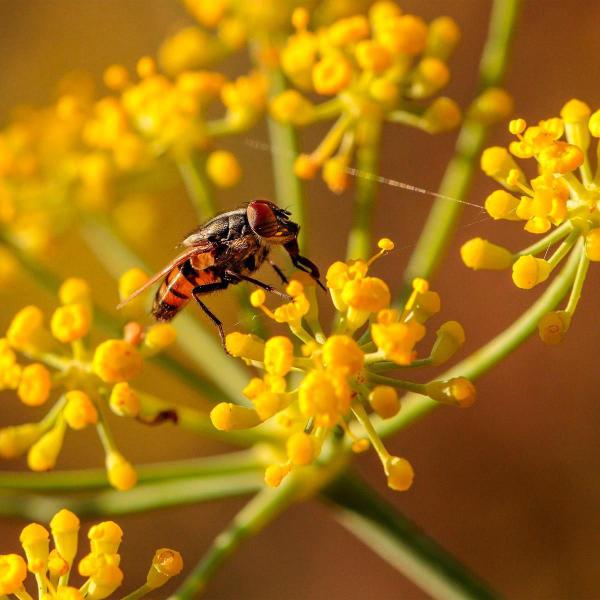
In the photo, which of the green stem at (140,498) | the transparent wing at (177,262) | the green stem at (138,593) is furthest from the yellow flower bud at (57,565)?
the transparent wing at (177,262)

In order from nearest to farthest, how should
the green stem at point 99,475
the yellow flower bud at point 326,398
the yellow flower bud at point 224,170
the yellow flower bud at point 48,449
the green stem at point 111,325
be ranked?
the yellow flower bud at point 326,398, the yellow flower bud at point 48,449, the green stem at point 99,475, the green stem at point 111,325, the yellow flower bud at point 224,170

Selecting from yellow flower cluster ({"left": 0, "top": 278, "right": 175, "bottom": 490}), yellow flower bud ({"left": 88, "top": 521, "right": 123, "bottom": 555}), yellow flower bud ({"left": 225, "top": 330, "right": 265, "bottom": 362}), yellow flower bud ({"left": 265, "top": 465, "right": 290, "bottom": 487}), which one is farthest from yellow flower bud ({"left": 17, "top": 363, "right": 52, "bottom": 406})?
yellow flower bud ({"left": 265, "top": 465, "right": 290, "bottom": 487})

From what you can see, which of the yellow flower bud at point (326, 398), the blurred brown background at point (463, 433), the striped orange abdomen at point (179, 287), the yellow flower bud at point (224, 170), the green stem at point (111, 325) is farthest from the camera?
the blurred brown background at point (463, 433)

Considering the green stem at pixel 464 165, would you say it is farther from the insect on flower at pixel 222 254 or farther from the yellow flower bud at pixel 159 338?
the yellow flower bud at pixel 159 338

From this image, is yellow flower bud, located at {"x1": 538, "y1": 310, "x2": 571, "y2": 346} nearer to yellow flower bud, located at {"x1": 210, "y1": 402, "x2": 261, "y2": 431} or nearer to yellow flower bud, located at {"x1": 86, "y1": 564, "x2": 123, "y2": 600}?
yellow flower bud, located at {"x1": 210, "y1": 402, "x2": 261, "y2": 431}

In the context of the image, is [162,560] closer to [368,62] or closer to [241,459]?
[241,459]
